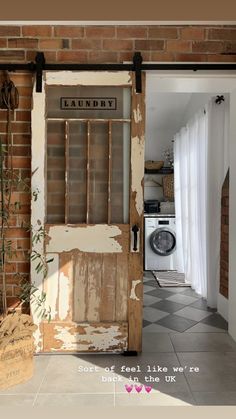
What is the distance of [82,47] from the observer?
2.33 meters

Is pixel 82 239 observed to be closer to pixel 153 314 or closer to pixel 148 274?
pixel 153 314

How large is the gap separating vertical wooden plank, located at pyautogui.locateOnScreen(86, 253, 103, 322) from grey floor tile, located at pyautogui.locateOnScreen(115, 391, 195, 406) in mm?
641

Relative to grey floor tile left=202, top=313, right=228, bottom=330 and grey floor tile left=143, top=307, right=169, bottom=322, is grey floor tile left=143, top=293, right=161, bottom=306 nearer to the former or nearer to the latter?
grey floor tile left=143, top=307, right=169, bottom=322

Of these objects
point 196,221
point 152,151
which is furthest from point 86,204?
point 152,151

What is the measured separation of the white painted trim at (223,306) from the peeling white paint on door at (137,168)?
144 centimetres

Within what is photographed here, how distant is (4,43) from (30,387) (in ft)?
7.93

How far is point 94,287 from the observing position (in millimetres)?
2375

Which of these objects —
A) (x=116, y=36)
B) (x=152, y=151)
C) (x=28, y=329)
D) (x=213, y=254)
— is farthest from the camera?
(x=152, y=151)

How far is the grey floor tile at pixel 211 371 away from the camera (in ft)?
6.36

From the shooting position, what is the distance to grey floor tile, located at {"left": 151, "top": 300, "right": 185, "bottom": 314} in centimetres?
332

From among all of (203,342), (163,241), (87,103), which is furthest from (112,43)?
(163,241)

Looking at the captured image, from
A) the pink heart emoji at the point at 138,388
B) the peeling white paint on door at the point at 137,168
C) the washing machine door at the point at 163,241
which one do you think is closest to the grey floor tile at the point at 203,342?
the pink heart emoji at the point at 138,388

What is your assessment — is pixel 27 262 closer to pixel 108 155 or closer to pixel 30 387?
pixel 30 387

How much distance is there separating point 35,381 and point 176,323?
4.79ft
